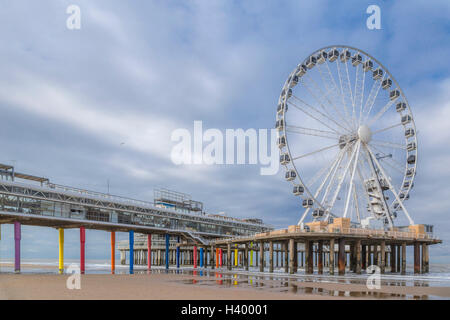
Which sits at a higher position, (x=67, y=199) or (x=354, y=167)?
(x=354, y=167)

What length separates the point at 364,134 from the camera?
46125 mm

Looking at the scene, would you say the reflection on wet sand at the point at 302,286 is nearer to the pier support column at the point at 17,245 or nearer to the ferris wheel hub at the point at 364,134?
the pier support column at the point at 17,245

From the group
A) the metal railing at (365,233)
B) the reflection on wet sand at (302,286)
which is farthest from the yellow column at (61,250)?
the metal railing at (365,233)

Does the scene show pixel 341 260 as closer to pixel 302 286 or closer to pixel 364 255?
pixel 302 286

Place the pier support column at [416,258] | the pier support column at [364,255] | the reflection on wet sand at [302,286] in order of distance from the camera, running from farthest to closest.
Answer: the pier support column at [364,255] < the pier support column at [416,258] < the reflection on wet sand at [302,286]

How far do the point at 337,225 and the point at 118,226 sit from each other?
25.3 meters

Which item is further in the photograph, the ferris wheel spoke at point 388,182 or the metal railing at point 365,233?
the ferris wheel spoke at point 388,182

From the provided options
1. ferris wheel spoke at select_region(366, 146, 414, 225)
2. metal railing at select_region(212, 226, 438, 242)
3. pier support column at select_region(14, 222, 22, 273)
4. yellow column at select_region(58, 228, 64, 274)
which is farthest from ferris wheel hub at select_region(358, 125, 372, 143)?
pier support column at select_region(14, 222, 22, 273)

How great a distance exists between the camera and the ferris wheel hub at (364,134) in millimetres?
45906

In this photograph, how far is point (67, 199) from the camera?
143ft

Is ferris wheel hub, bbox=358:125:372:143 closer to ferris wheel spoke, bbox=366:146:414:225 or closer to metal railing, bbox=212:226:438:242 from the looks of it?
ferris wheel spoke, bbox=366:146:414:225
